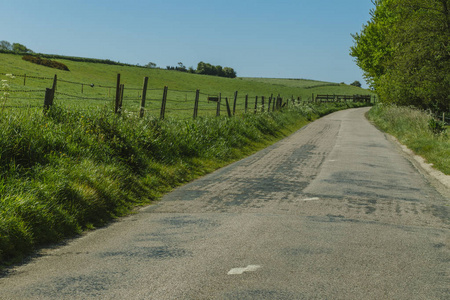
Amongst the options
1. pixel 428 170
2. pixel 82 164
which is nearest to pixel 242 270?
pixel 82 164

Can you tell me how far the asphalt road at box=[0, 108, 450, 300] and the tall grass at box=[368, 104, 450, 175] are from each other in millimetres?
5629

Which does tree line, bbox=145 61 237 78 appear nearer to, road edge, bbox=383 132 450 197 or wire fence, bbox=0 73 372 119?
wire fence, bbox=0 73 372 119

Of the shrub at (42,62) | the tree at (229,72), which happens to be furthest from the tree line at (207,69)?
the shrub at (42,62)

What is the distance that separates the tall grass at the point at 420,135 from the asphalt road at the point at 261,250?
5629 mm

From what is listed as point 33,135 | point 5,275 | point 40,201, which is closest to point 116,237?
point 40,201

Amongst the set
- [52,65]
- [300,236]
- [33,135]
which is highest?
[52,65]

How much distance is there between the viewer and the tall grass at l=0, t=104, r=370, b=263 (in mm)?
6121

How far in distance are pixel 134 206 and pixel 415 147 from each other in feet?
47.4

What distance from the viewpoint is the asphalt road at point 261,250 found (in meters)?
4.45

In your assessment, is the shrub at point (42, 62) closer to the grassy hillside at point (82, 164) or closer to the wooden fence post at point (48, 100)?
the grassy hillside at point (82, 164)

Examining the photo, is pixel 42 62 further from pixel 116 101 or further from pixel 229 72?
pixel 229 72

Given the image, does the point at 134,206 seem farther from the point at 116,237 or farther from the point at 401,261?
the point at 401,261

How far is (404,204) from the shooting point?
902cm

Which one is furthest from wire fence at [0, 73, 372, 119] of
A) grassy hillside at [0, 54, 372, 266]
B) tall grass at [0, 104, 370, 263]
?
tall grass at [0, 104, 370, 263]
